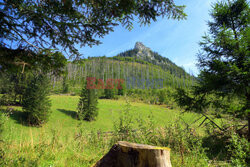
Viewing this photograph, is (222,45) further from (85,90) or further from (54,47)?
(85,90)

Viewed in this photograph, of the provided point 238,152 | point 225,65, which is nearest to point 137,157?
point 238,152

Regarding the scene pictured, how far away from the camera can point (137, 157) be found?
5.08 feet

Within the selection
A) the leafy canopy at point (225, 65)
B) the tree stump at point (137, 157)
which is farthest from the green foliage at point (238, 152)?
the leafy canopy at point (225, 65)

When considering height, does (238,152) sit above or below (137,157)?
below

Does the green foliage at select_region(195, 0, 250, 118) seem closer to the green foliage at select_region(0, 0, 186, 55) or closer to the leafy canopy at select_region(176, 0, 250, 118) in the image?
the leafy canopy at select_region(176, 0, 250, 118)

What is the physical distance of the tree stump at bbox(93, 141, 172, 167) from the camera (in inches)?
56.7

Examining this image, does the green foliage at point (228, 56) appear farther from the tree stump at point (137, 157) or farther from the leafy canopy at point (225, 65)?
the tree stump at point (137, 157)

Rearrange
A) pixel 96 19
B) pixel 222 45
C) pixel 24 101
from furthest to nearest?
1. pixel 24 101
2. pixel 222 45
3. pixel 96 19

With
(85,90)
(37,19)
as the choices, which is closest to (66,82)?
(37,19)

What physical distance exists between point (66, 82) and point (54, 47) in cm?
108

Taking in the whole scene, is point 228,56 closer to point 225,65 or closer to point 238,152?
point 225,65

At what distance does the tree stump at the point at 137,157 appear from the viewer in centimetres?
144

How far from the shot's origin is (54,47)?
3693 millimetres

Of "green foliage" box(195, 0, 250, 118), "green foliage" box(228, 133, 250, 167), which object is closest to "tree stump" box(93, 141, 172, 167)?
"green foliage" box(228, 133, 250, 167)
